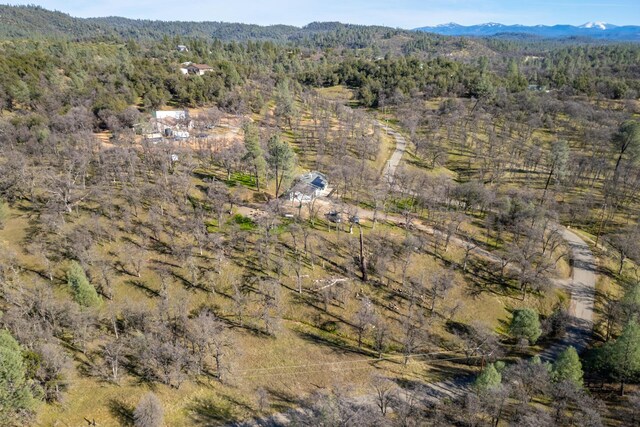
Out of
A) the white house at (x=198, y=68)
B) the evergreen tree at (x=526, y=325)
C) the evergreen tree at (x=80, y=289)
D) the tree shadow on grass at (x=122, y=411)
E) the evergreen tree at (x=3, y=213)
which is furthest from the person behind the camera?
the white house at (x=198, y=68)

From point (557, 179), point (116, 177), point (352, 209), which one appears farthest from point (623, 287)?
point (116, 177)

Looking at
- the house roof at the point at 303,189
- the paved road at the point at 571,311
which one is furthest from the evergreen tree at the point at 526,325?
the house roof at the point at 303,189

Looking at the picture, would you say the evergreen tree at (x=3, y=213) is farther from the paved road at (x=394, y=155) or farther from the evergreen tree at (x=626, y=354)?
the evergreen tree at (x=626, y=354)

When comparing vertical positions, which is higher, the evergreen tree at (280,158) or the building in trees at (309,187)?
the evergreen tree at (280,158)

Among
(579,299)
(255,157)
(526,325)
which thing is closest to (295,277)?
(255,157)

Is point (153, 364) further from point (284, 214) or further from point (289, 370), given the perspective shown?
point (284, 214)

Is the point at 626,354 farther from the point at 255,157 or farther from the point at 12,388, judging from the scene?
the point at 255,157
